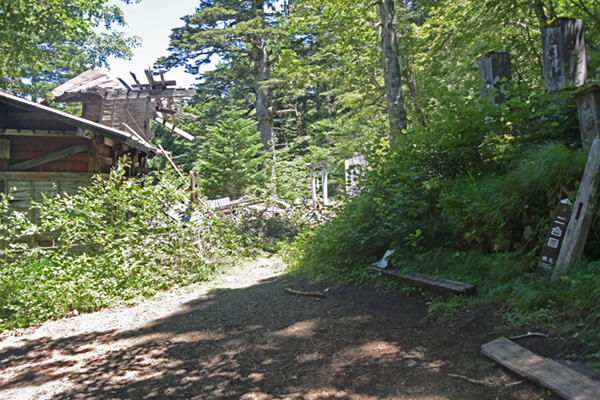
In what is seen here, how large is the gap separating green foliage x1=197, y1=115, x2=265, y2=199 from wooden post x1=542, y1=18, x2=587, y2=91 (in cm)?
1739

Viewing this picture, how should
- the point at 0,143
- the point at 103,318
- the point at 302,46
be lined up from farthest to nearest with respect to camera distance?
the point at 302,46 → the point at 0,143 → the point at 103,318

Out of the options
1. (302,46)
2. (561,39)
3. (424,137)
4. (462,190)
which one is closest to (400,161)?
(424,137)

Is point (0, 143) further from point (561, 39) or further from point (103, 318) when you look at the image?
point (561, 39)

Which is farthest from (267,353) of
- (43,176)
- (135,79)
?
(135,79)

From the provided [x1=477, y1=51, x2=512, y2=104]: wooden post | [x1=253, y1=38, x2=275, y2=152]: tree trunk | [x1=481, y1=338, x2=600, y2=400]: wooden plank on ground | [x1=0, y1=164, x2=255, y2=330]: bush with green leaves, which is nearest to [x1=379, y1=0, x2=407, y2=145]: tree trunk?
[x1=477, y1=51, x2=512, y2=104]: wooden post

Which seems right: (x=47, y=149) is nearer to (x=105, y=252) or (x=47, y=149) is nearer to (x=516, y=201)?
(x=105, y=252)

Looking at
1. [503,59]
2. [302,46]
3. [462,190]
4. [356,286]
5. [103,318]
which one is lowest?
[103,318]

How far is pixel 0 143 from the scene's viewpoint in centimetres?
922

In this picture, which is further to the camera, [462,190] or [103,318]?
[103,318]

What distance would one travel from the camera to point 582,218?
388cm

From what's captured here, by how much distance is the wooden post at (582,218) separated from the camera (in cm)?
387

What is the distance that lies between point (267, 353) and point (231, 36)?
21106 millimetres

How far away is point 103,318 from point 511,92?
6.79 meters

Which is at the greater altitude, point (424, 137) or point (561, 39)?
point (561, 39)
